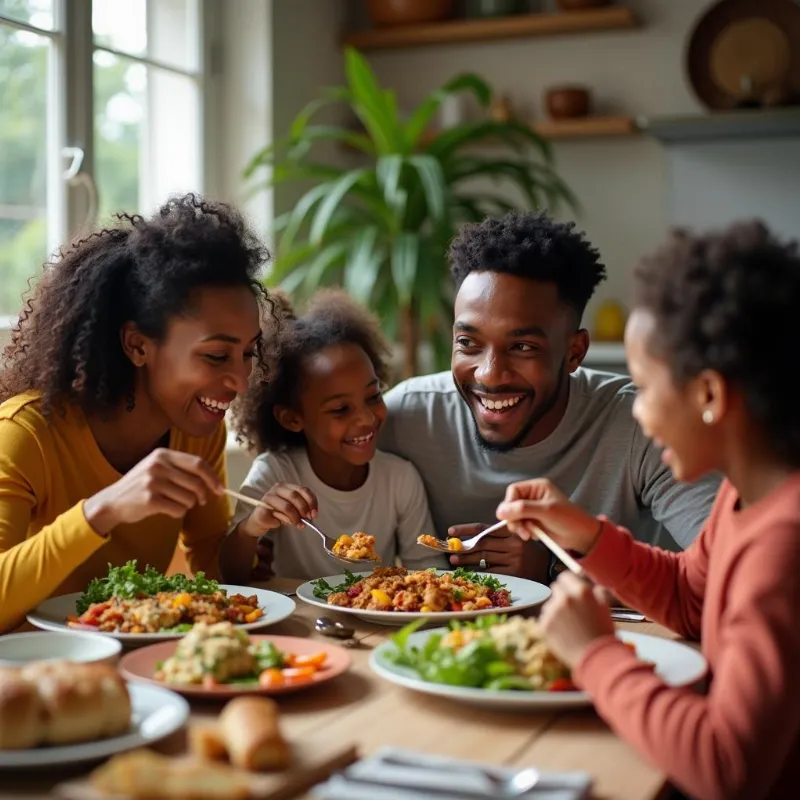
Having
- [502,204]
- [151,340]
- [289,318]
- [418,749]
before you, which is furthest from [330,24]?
[418,749]

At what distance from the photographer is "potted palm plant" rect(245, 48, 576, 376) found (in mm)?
3625

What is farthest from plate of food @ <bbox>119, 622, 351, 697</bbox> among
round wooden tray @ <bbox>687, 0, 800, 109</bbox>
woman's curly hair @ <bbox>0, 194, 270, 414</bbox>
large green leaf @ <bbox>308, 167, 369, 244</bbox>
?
round wooden tray @ <bbox>687, 0, 800, 109</bbox>

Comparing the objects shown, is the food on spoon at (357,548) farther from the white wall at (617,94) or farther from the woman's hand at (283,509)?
the white wall at (617,94)

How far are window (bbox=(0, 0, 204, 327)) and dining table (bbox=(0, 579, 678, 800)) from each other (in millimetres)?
2059

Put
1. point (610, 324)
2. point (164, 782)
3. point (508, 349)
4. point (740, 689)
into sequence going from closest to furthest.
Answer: point (164, 782), point (740, 689), point (508, 349), point (610, 324)

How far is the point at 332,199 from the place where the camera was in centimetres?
360

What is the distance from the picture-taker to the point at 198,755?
1.06 meters

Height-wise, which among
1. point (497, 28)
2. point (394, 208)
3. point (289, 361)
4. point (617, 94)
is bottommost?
point (289, 361)

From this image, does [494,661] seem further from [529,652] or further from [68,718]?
[68,718]

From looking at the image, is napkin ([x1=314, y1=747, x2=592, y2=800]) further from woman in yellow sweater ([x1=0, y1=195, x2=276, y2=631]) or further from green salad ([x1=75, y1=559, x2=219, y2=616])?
woman in yellow sweater ([x1=0, y1=195, x2=276, y2=631])

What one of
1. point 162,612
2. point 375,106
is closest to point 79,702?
point 162,612

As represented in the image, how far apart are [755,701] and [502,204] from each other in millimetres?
2912

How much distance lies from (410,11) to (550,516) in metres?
3.38

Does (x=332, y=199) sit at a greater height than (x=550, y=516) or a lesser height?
greater
